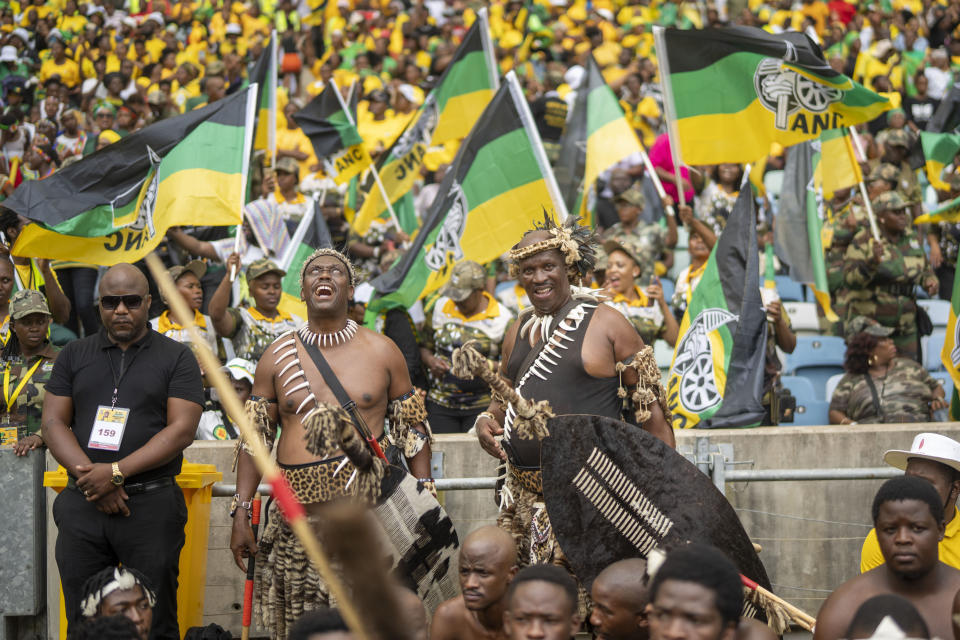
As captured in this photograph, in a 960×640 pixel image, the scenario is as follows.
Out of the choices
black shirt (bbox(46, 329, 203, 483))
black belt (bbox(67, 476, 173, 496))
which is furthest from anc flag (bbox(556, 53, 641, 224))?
black belt (bbox(67, 476, 173, 496))

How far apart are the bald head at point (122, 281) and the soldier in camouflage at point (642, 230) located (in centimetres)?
587

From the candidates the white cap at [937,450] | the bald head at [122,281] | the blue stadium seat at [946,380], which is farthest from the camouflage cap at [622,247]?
the bald head at [122,281]

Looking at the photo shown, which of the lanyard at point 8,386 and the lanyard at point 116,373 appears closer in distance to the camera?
the lanyard at point 116,373

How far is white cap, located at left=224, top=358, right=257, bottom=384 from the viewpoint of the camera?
8.65 metres

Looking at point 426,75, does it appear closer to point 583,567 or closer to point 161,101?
point 161,101

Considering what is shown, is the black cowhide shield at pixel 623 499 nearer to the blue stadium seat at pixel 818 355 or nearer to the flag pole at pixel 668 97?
the flag pole at pixel 668 97

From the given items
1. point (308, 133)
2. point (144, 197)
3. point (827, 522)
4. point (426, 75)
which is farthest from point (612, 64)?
point (827, 522)

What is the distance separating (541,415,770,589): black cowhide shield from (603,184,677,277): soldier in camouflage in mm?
5766

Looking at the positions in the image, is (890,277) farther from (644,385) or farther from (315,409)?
(315,409)

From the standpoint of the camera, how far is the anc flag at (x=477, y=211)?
934cm

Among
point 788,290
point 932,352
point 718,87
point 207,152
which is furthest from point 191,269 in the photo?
point 932,352

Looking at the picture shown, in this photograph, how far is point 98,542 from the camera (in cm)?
600

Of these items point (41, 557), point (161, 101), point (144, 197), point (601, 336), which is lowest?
point (41, 557)

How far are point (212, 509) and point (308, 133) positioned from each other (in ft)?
17.5
